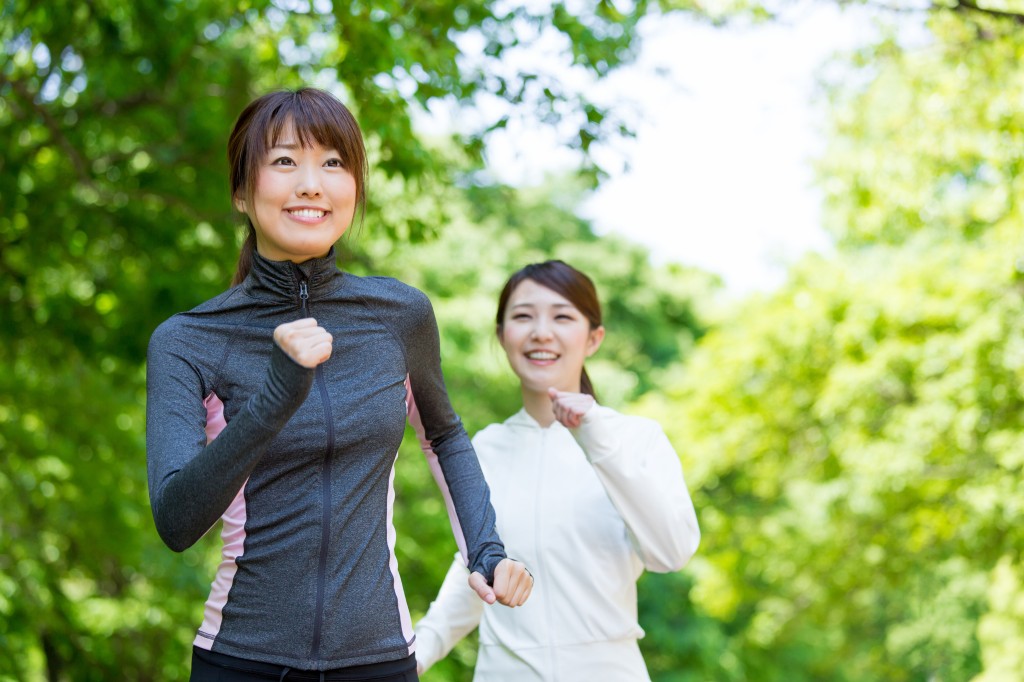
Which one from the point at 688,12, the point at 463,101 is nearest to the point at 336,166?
the point at 463,101

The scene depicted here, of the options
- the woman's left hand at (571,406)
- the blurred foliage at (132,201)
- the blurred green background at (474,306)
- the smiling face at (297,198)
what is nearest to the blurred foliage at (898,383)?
the blurred green background at (474,306)

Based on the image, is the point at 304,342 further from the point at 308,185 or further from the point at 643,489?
the point at 643,489

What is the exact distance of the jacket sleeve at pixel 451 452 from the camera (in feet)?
6.59

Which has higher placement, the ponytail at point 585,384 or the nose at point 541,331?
the nose at point 541,331

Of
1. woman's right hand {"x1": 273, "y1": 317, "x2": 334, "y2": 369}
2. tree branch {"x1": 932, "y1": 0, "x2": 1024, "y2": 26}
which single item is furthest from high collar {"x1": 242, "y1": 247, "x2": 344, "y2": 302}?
tree branch {"x1": 932, "y1": 0, "x2": 1024, "y2": 26}

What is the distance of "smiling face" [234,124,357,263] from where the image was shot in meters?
1.89

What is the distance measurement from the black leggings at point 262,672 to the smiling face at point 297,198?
660mm

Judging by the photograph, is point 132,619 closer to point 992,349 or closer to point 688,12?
point 688,12

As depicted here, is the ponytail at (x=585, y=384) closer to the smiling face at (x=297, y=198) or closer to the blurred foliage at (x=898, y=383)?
the smiling face at (x=297, y=198)

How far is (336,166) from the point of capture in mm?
1949

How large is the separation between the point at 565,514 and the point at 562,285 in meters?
0.66

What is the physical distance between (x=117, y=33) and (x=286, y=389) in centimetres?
588

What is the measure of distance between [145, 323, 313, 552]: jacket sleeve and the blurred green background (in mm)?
1634

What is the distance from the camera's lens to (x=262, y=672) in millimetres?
1761
